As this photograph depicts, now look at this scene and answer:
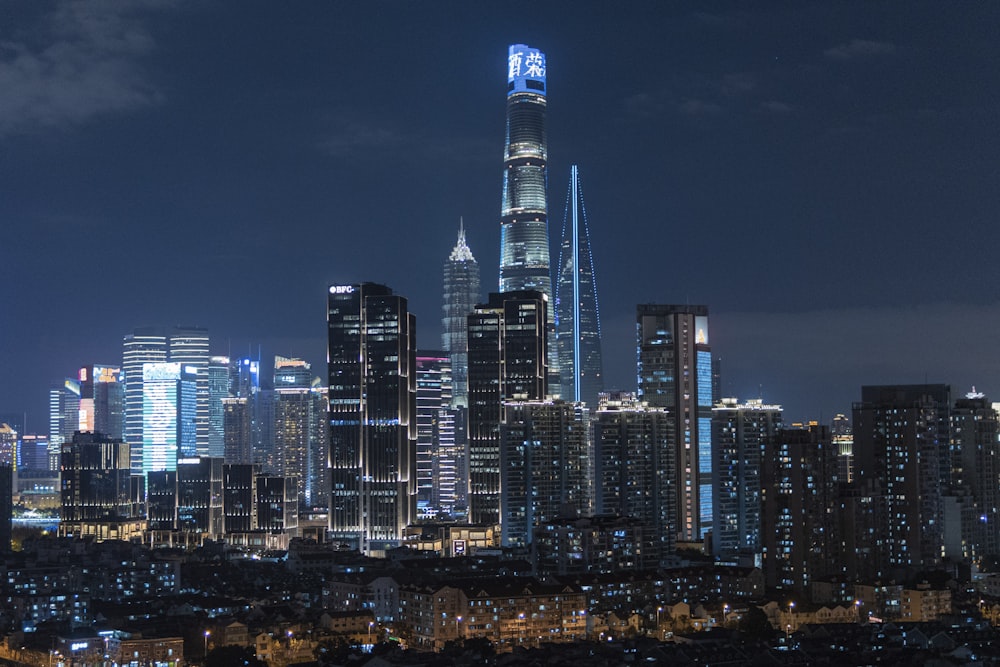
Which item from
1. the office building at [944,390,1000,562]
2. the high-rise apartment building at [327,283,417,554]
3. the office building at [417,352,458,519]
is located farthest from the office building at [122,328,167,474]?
the office building at [944,390,1000,562]

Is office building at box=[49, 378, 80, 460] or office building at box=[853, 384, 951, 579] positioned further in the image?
office building at box=[49, 378, 80, 460]

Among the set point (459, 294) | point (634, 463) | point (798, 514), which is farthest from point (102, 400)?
point (798, 514)

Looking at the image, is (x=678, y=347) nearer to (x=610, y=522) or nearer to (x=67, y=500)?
(x=610, y=522)

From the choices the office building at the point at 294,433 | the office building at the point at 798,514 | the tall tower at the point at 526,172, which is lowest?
the office building at the point at 798,514

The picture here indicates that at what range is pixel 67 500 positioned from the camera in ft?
386

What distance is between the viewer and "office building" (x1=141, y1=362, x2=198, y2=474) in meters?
149

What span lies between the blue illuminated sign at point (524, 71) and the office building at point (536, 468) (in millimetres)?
44542

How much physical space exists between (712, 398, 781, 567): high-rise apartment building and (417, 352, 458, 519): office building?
115ft

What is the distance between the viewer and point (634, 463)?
81.6m

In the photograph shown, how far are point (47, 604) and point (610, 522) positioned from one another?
2291 cm

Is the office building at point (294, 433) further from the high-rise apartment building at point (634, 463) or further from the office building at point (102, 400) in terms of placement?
the high-rise apartment building at point (634, 463)

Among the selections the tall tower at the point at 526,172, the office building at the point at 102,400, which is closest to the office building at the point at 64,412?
the office building at the point at 102,400

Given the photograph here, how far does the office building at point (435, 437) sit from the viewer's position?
412ft

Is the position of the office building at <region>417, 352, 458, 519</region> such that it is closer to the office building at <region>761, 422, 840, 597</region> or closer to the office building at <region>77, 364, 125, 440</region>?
the office building at <region>77, 364, 125, 440</region>
